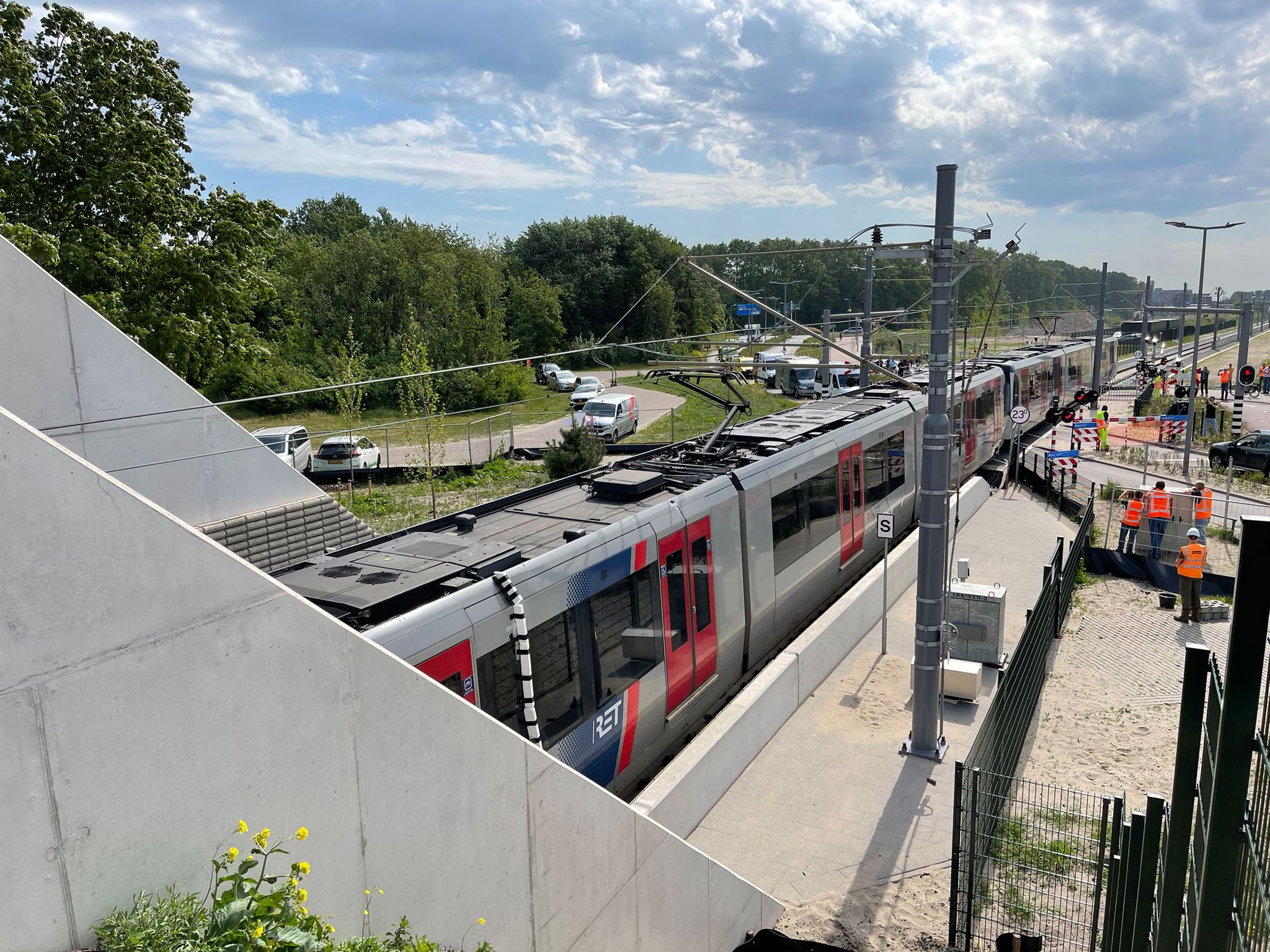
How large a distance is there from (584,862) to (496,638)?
1.90 m

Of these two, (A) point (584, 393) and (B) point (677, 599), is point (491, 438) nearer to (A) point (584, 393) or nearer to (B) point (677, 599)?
(A) point (584, 393)

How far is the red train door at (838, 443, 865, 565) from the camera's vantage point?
13883mm

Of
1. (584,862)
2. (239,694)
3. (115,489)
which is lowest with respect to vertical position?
(584,862)

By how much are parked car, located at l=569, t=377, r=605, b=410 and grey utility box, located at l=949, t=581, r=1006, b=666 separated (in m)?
25.1

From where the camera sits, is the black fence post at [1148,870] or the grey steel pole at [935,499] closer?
the black fence post at [1148,870]

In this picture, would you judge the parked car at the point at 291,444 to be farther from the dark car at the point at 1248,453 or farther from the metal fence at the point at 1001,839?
the dark car at the point at 1248,453

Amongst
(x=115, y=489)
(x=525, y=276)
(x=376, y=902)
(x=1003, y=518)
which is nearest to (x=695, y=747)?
(x=376, y=902)

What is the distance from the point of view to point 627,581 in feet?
27.9

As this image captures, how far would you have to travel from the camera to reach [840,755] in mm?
9875

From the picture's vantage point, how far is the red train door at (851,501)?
1388cm

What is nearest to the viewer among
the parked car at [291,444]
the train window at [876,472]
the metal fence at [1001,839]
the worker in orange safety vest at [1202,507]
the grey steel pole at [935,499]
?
the metal fence at [1001,839]

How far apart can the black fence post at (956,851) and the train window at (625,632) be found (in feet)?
9.42

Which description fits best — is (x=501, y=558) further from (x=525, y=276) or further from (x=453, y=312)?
(x=525, y=276)

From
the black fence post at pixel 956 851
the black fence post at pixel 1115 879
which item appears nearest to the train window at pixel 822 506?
the black fence post at pixel 956 851
